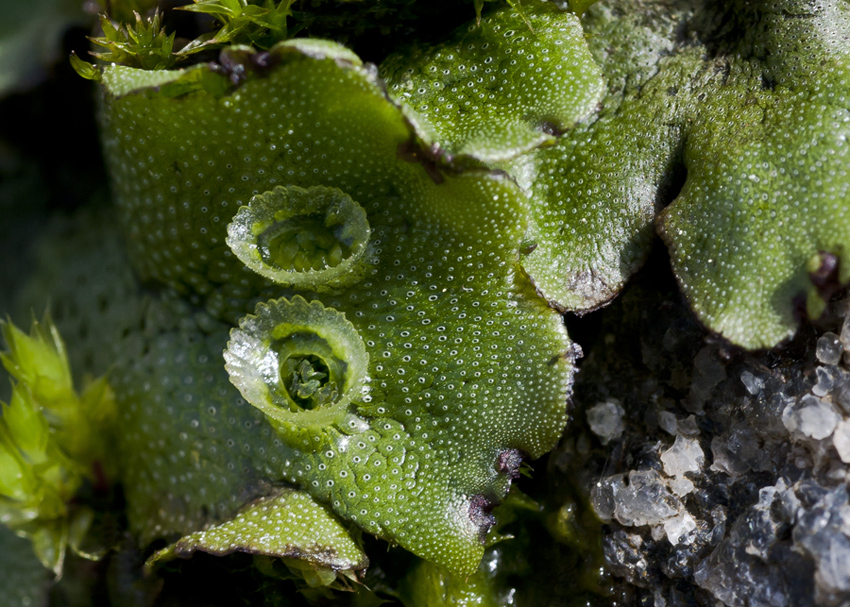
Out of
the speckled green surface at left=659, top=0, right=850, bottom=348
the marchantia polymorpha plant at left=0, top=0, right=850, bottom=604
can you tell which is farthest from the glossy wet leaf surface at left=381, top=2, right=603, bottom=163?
the speckled green surface at left=659, top=0, right=850, bottom=348

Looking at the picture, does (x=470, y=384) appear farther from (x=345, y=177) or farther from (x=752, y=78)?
(x=752, y=78)

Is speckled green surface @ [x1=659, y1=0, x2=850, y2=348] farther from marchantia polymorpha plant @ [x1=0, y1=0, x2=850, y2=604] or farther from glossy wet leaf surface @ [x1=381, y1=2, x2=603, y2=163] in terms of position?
glossy wet leaf surface @ [x1=381, y1=2, x2=603, y2=163]

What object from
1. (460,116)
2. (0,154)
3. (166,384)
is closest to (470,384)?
(460,116)

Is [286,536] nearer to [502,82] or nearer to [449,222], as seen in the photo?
[449,222]

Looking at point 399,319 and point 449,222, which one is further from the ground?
point 449,222

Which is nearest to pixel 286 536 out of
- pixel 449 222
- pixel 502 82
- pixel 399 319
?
pixel 399 319

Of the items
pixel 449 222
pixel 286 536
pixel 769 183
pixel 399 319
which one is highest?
pixel 769 183

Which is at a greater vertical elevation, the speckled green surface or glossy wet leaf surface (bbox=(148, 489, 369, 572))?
the speckled green surface

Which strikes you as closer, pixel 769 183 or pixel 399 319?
pixel 769 183
